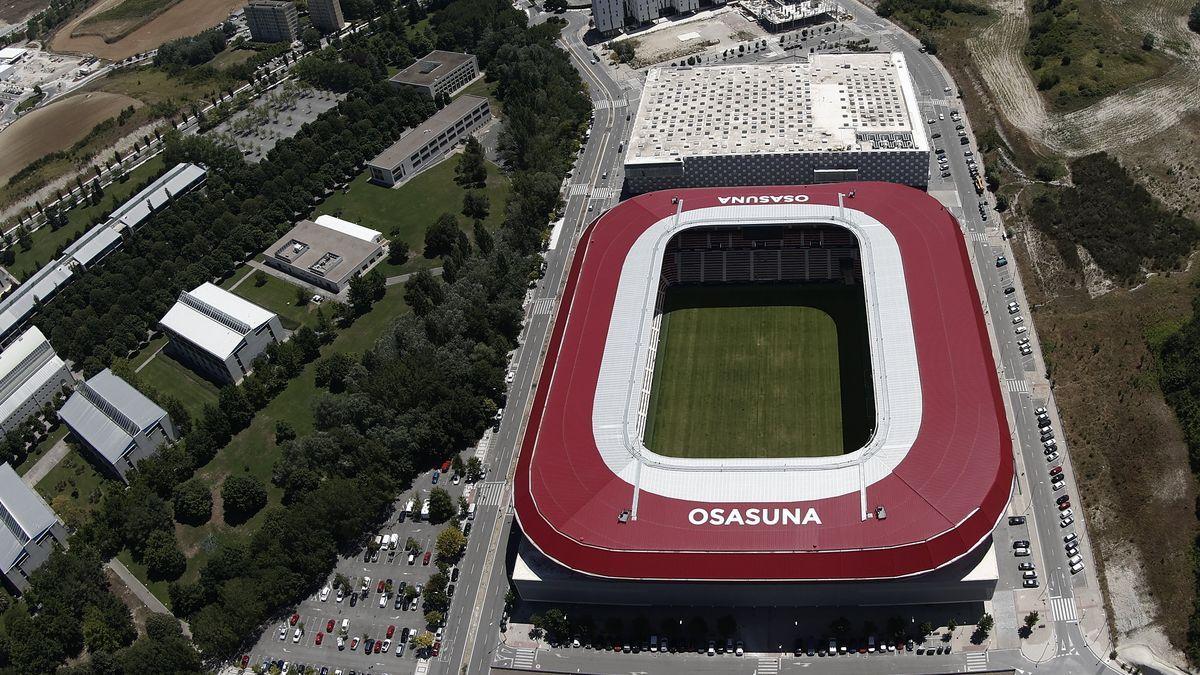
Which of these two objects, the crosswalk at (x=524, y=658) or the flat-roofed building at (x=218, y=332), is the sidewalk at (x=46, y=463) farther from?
the crosswalk at (x=524, y=658)

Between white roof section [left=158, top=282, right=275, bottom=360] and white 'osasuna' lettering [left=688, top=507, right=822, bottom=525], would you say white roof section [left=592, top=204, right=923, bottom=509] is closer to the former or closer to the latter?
white 'osasuna' lettering [left=688, top=507, right=822, bottom=525]

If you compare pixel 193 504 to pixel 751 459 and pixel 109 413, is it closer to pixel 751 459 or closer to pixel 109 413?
pixel 109 413

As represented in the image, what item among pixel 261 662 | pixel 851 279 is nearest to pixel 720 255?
pixel 851 279

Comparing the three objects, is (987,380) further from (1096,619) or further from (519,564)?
(519,564)

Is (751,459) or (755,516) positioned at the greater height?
(755,516)

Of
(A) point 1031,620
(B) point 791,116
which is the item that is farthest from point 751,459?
(B) point 791,116
